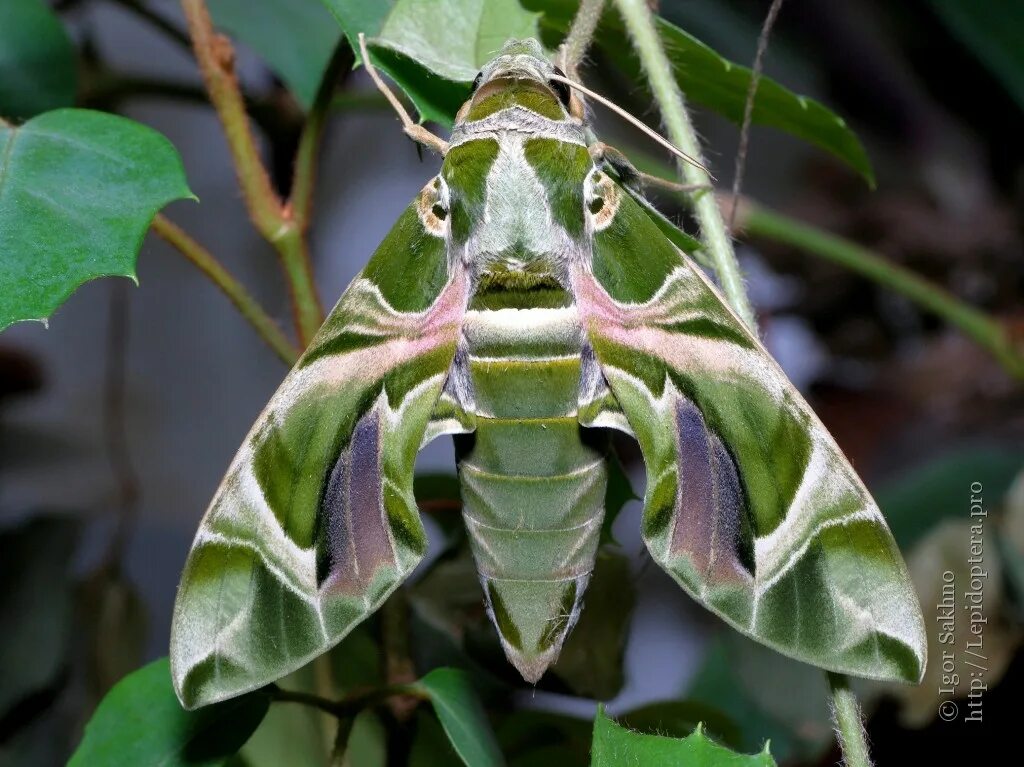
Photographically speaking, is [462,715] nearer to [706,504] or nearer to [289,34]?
[706,504]

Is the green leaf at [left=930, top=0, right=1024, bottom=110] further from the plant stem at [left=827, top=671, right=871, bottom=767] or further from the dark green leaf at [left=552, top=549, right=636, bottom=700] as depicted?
the plant stem at [left=827, top=671, right=871, bottom=767]

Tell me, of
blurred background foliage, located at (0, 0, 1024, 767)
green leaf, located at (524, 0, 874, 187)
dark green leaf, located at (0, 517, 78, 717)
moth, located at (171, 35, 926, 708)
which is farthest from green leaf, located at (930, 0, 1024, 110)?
dark green leaf, located at (0, 517, 78, 717)

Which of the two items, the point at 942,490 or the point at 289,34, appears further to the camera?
the point at 942,490

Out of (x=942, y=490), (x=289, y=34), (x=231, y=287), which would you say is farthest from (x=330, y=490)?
(x=942, y=490)

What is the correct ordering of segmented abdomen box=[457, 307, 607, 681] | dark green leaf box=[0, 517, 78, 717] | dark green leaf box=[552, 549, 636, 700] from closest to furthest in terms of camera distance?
segmented abdomen box=[457, 307, 607, 681], dark green leaf box=[552, 549, 636, 700], dark green leaf box=[0, 517, 78, 717]

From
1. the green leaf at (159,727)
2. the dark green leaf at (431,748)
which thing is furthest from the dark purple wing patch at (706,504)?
the dark green leaf at (431,748)

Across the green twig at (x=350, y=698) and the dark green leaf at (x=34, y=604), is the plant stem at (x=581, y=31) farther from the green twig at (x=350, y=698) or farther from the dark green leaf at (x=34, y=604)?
the dark green leaf at (x=34, y=604)

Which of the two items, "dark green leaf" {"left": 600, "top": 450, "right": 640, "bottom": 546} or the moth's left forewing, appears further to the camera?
"dark green leaf" {"left": 600, "top": 450, "right": 640, "bottom": 546}
